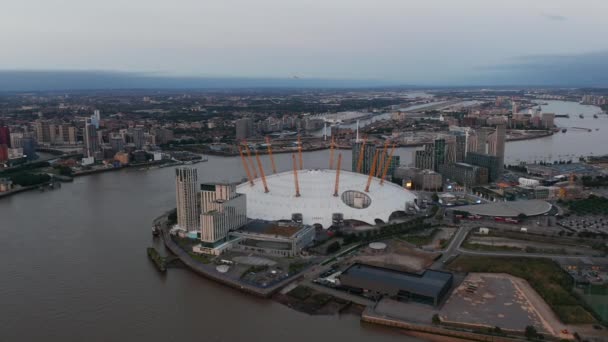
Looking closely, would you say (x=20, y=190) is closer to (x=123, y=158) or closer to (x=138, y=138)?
(x=123, y=158)

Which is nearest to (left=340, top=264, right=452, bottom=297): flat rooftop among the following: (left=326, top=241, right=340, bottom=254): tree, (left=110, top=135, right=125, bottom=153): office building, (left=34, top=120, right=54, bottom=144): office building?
(left=326, top=241, right=340, bottom=254): tree

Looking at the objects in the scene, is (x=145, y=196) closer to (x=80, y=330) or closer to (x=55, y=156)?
(x=80, y=330)

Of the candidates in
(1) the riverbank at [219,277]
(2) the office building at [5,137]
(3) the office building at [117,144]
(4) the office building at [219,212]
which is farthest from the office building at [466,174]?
(2) the office building at [5,137]

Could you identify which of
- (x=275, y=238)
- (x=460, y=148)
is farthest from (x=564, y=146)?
(x=275, y=238)

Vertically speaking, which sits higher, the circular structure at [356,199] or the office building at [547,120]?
the office building at [547,120]

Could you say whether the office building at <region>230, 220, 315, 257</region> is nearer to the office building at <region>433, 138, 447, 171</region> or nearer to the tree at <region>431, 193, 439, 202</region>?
the tree at <region>431, 193, 439, 202</region>

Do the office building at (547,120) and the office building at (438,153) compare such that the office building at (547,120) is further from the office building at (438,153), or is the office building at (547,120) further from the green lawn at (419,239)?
the green lawn at (419,239)

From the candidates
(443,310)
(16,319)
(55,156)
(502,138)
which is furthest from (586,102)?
(16,319)
